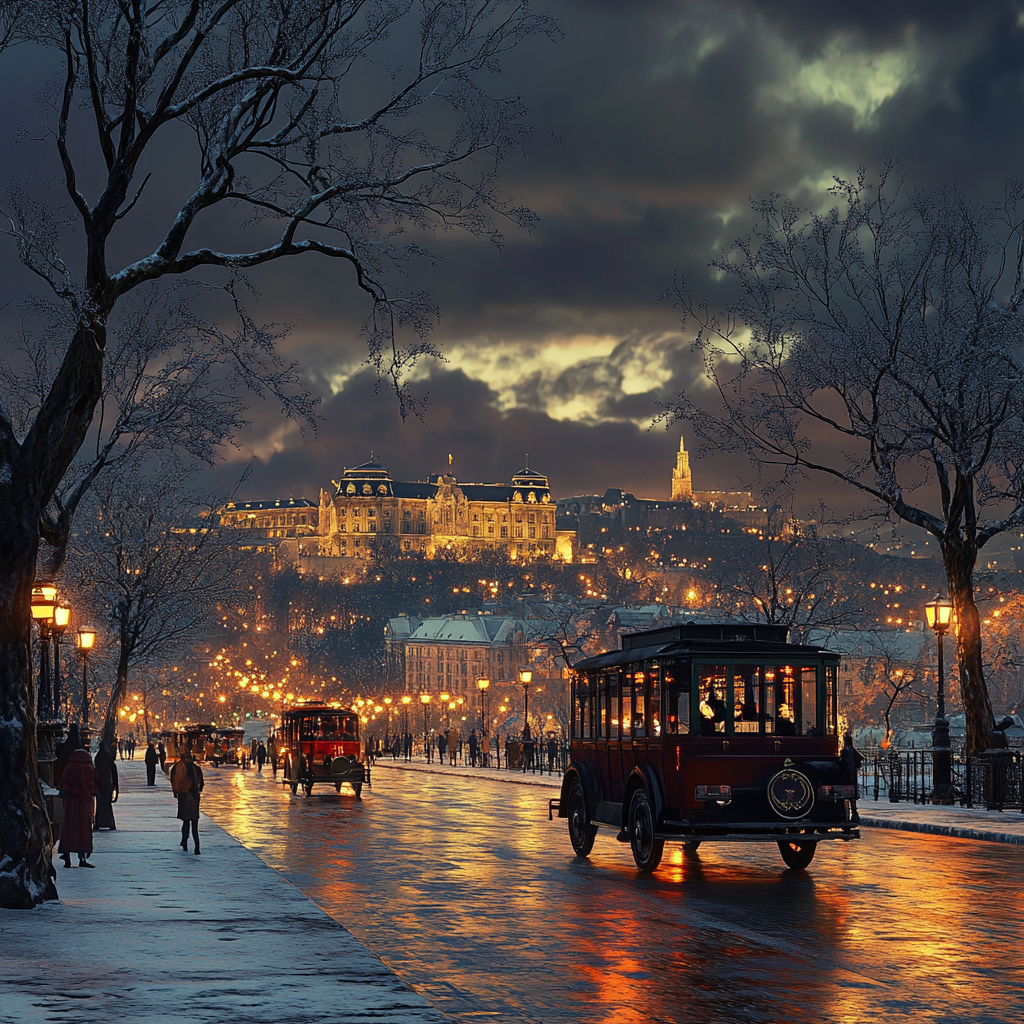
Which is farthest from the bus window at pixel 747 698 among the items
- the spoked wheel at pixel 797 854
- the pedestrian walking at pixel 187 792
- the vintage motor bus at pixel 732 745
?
the pedestrian walking at pixel 187 792

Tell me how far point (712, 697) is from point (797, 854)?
272 centimetres

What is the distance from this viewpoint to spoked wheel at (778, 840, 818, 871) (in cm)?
1909

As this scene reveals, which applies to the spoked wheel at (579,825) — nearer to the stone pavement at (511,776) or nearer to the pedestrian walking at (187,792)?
the pedestrian walking at (187,792)

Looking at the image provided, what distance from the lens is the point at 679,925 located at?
1373 centimetres

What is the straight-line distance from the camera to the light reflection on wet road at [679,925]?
10.1 m

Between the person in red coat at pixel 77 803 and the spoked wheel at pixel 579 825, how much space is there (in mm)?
7048

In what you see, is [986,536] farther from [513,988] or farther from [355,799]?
[513,988]

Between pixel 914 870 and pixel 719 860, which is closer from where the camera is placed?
pixel 914 870

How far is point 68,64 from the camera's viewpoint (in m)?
15.1

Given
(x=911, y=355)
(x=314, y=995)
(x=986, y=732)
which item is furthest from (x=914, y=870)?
(x=911, y=355)

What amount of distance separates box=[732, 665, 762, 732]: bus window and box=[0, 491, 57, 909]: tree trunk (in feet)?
28.1

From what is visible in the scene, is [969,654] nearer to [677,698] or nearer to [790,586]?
[677,698]

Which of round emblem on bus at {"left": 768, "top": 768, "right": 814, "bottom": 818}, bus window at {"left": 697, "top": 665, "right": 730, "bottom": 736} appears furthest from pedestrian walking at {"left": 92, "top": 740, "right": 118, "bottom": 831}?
round emblem on bus at {"left": 768, "top": 768, "right": 814, "bottom": 818}

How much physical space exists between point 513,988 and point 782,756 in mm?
8427
